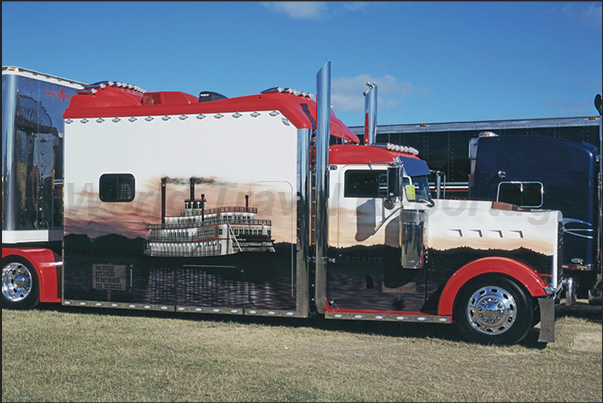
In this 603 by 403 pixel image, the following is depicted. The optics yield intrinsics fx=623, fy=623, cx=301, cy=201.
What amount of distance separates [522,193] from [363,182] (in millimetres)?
3142

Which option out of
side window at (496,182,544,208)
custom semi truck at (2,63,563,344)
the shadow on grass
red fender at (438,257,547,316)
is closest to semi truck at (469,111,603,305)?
side window at (496,182,544,208)

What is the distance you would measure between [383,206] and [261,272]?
1.76 metres

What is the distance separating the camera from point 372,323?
8719 mm

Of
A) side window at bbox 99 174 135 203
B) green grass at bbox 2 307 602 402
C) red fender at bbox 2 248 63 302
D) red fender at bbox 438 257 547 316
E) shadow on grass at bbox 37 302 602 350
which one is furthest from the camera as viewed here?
red fender at bbox 2 248 63 302

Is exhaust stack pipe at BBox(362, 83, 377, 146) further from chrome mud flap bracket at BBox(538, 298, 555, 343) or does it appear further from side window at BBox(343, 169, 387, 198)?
chrome mud flap bracket at BBox(538, 298, 555, 343)

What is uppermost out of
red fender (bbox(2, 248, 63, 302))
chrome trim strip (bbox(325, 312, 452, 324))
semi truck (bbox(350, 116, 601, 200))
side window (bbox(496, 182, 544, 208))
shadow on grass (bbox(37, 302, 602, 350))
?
Answer: semi truck (bbox(350, 116, 601, 200))

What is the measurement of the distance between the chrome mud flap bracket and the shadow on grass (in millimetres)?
308

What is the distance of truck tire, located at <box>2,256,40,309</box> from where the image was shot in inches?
363

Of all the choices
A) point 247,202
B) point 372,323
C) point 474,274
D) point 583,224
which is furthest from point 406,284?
point 583,224

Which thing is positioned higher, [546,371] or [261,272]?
[261,272]

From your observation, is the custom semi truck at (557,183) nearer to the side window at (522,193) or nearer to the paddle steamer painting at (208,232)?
the side window at (522,193)

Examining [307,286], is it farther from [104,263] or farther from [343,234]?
[104,263]

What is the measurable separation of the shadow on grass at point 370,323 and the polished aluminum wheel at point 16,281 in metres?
0.45

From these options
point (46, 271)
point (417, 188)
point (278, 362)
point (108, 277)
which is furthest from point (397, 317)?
point (46, 271)
